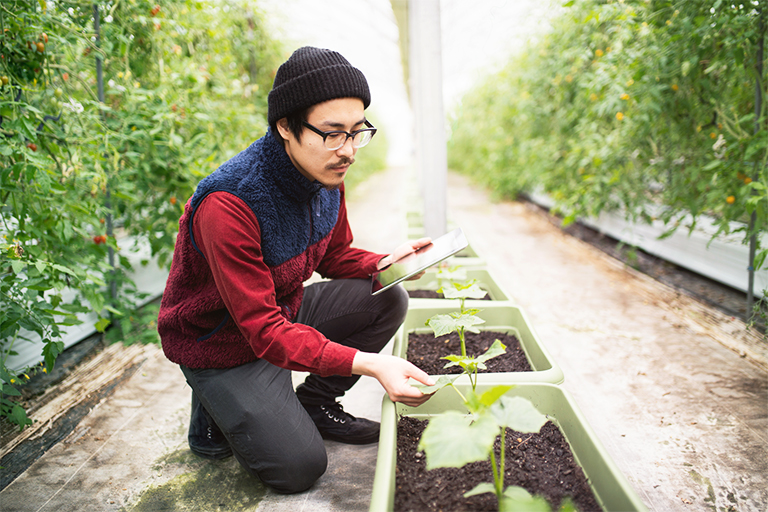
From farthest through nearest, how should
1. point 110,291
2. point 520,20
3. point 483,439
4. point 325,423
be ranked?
point 520,20, point 110,291, point 325,423, point 483,439

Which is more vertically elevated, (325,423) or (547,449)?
(547,449)

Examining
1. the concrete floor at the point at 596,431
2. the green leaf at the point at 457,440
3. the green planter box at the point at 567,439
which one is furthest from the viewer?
the concrete floor at the point at 596,431

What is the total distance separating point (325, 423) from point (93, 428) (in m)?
0.83

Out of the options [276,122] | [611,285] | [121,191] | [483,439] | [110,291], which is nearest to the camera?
[483,439]

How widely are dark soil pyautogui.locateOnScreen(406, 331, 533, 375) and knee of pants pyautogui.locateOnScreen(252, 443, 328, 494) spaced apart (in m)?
0.42

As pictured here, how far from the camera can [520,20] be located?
4.39m

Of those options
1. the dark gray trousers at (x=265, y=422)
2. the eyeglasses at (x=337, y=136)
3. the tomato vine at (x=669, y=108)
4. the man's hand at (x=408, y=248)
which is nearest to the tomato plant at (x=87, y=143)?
the dark gray trousers at (x=265, y=422)

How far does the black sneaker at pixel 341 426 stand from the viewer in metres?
1.54

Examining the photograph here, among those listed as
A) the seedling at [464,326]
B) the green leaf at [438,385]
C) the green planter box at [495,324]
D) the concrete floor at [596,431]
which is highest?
the seedling at [464,326]

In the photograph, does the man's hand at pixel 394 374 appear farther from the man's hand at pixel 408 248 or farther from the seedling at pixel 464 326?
the man's hand at pixel 408 248

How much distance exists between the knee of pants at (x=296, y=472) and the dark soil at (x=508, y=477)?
0.81 feet

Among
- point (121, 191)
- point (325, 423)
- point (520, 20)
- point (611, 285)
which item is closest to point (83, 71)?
point (121, 191)

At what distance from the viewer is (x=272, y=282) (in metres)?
1.17

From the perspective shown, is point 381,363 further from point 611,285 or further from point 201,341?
point 611,285
